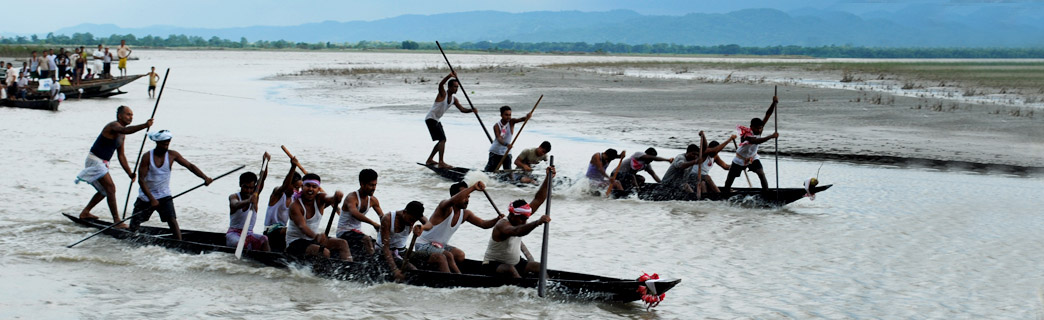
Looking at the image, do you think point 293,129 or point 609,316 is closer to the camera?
point 609,316

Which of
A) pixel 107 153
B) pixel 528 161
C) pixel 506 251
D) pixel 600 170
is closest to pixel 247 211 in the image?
pixel 107 153

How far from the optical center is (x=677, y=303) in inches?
349

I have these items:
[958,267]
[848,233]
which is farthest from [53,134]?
[958,267]

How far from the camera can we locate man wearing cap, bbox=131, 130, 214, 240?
33.2ft

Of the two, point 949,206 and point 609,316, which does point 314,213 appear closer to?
point 609,316

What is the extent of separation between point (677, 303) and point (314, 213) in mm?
3461

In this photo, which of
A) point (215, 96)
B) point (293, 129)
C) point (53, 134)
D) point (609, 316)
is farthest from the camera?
point (215, 96)

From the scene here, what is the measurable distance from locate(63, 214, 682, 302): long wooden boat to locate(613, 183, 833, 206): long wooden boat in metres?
5.56

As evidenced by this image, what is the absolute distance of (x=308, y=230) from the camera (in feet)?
30.1

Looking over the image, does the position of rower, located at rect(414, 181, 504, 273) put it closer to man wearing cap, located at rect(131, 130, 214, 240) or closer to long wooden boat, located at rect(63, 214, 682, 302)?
long wooden boat, located at rect(63, 214, 682, 302)

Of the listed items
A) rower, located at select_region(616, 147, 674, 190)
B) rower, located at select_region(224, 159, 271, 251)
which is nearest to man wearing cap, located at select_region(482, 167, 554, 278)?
rower, located at select_region(224, 159, 271, 251)

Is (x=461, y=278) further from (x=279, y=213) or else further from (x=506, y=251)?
(x=279, y=213)

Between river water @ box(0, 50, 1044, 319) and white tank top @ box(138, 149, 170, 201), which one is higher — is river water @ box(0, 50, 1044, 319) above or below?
below

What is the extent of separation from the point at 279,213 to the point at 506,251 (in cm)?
256
